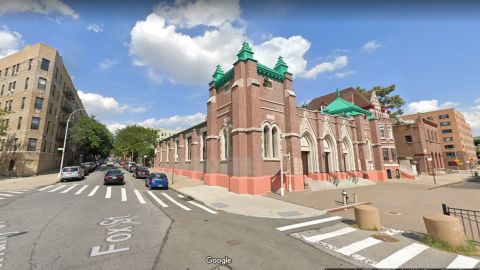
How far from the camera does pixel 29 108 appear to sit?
30.1m

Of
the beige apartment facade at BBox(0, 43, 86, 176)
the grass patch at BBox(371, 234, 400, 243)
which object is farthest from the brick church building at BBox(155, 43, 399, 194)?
the beige apartment facade at BBox(0, 43, 86, 176)

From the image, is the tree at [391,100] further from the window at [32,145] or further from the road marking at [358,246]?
the window at [32,145]

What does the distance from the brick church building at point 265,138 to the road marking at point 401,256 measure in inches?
405

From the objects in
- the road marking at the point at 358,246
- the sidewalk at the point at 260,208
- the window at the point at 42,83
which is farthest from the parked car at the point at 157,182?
the window at the point at 42,83

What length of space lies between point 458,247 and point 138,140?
→ 210 feet

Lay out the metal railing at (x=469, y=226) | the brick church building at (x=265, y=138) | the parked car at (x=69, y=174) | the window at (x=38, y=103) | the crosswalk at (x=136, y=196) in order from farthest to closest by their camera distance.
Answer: the window at (x=38, y=103)
the parked car at (x=69, y=174)
the brick church building at (x=265, y=138)
the crosswalk at (x=136, y=196)
the metal railing at (x=469, y=226)

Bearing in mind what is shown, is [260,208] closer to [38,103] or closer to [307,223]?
[307,223]

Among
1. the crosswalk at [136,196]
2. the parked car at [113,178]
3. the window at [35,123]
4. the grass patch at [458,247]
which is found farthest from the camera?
the window at [35,123]

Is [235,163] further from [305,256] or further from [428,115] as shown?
[428,115]

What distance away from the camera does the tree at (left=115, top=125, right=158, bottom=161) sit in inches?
2287

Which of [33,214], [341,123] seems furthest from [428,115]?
[33,214]

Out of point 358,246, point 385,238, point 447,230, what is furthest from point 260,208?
point 447,230

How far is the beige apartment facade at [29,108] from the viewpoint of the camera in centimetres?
2920

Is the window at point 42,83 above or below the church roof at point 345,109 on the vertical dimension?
above
